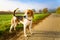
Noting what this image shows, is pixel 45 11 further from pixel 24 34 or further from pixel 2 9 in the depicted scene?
pixel 2 9

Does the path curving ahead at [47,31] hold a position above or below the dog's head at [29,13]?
below

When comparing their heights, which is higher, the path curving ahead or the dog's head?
the dog's head

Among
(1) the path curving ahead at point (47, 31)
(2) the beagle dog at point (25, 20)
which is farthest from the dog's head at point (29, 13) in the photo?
(1) the path curving ahead at point (47, 31)

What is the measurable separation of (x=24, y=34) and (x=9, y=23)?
0.24m

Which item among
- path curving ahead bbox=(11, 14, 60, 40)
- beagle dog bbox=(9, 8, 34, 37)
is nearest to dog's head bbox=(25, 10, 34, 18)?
beagle dog bbox=(9, 8, 34, 37)

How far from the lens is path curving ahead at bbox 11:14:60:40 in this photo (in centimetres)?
173

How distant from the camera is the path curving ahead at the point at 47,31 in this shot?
1728 mm

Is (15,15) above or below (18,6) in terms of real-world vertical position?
below

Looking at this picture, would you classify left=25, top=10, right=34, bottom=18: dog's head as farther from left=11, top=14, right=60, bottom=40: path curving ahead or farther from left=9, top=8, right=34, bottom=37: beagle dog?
left=11, top=14, right=60, bottom=40: path curving ahead

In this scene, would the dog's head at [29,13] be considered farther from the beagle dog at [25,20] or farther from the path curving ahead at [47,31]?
the path curving ahead at [47,31]

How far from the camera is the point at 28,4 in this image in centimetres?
176

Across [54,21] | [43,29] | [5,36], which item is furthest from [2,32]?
[54,21]

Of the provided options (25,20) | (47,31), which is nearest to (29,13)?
(25,20)

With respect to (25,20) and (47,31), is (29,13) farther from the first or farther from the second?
(47,31)
